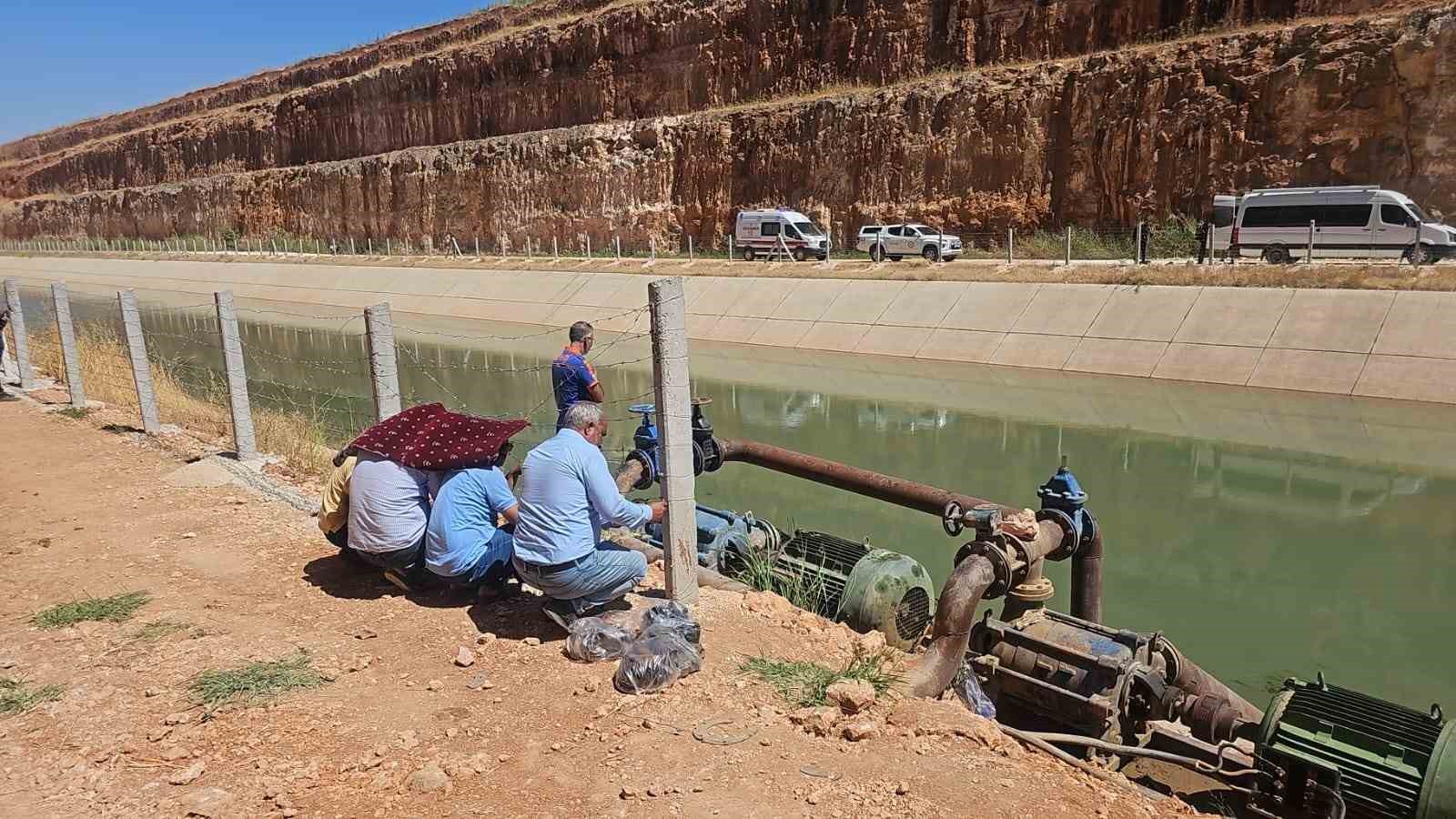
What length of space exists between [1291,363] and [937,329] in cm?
715

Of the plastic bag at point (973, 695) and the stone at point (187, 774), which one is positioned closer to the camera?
the stone at point (187, 774)

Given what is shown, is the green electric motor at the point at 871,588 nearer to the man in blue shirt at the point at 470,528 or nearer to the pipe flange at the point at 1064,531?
the pipe flange at the point at 1064,531

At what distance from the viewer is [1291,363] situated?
55.2 feet

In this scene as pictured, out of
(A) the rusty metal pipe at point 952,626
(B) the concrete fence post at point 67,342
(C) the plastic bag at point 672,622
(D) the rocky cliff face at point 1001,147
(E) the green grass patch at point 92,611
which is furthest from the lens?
(D) the rocky cliff face at point 1001,147

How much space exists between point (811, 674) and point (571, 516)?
1.55m

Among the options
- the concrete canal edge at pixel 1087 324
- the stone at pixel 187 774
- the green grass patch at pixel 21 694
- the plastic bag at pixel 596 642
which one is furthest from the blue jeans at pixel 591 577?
the concrete canal edge at pixel 1087 324

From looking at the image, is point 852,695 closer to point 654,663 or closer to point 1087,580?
Result: point 654,663

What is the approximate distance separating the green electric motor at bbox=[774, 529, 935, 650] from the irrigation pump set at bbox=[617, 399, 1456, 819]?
0.01 m

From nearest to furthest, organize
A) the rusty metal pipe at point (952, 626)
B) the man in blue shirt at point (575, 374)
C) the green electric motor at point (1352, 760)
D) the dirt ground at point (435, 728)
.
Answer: the dirt ground at point (435, 728) → the green electric motor at point (1352, 760) → the rusty metal pipe at point (952, 626) → the man in blue shirt at point (575, 374)

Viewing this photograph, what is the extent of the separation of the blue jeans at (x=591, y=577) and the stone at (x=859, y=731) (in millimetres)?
1646

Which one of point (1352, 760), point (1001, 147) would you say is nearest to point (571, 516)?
point (1352, 760)

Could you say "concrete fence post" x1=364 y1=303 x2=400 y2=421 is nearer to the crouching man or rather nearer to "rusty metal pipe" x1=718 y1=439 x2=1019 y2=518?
the crouching man

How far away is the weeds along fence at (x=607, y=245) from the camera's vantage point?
1093 inches

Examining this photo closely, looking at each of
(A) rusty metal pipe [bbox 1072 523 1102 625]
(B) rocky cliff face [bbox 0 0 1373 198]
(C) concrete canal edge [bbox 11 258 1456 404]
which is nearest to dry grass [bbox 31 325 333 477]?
(C) concrete canal edge [bbox 11 258 1456 404]
